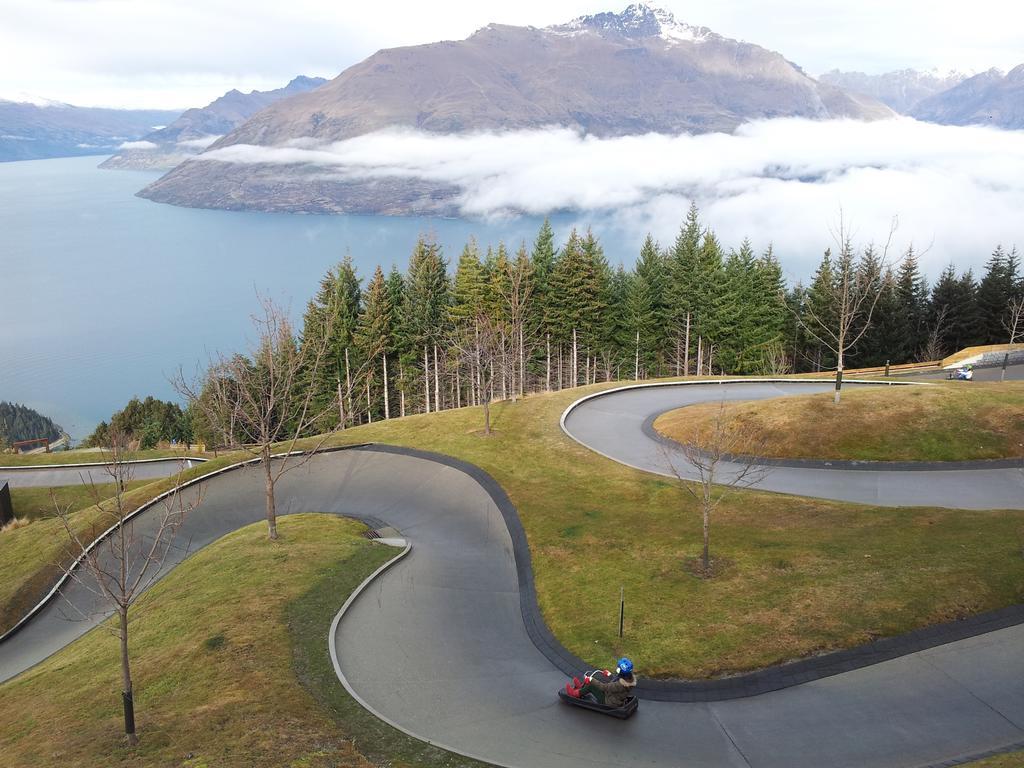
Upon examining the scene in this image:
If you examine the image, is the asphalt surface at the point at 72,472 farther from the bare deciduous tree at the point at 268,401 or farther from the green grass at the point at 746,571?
the green grass at the point at 746,571

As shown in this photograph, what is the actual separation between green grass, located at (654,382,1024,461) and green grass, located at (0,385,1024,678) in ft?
16.9

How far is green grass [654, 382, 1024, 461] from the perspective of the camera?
974 inches

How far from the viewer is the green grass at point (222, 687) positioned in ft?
37.9

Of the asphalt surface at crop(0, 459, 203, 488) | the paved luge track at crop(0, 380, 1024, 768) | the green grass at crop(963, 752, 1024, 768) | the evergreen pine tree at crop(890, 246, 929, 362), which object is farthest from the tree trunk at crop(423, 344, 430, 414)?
the green grass at crop(963, 752, 1024, 768)

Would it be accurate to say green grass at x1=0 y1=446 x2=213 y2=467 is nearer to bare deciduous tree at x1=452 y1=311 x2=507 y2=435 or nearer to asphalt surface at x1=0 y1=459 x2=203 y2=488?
asphalt surface at x1=0 y1=459 x2=203 y2=488

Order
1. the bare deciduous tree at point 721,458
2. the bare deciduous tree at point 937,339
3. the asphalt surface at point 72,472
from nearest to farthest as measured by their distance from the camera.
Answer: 1. the bare deciduous tree at point 721,458
2. the asphalt surface at point 72,472
3. the bare deciduous tree at point 937,339

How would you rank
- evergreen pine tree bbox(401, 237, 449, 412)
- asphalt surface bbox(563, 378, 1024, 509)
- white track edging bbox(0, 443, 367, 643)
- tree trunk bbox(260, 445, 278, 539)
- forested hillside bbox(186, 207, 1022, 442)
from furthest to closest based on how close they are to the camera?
evergreen pine tree bbox(401, 237, 449, 412)
forested hillside bbox(186, 207, 1022, 442)
asphalt surface bbox(563, 378, 1024, 509)
white track edging bbox(0, 443, 367, 643)
tree trunk bbox(260, 445, 278, 539)

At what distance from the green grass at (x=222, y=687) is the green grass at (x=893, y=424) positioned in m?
15.7

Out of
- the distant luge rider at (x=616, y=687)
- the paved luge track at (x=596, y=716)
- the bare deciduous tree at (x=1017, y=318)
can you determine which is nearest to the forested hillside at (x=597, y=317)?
the bare deciduous tree at (x=1017, y=318)

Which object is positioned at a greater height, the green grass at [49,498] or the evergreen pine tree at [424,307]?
the evergreen pine tree at [424,307]

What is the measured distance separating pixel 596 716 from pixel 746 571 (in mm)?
6352

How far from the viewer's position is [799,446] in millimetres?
25891

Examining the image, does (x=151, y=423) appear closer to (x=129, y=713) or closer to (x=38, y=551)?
(x=38, y=551)

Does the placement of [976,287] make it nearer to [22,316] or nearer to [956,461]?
[956,461]
